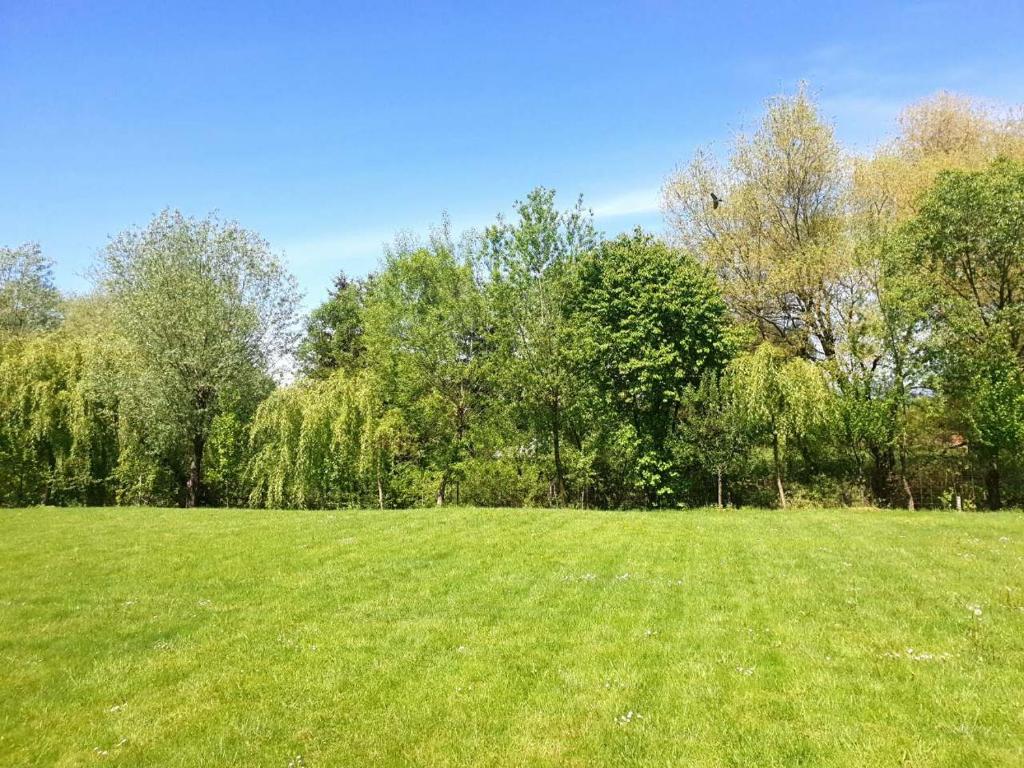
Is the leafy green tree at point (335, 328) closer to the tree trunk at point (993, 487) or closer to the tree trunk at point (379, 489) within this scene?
the tree trunk at point (379, 489)

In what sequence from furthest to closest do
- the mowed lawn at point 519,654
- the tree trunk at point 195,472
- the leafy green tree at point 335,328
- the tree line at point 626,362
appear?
the leafy green tree at point 335,328, the tree trunk at point 195,472, the tree line at point 626,362, the mowed lawn at point 519,654

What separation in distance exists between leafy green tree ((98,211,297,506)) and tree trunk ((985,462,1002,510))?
31.3 meters

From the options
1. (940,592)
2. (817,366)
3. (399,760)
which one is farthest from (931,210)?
(399,760)

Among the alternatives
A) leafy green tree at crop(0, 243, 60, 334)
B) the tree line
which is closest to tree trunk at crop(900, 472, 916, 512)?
the tree line

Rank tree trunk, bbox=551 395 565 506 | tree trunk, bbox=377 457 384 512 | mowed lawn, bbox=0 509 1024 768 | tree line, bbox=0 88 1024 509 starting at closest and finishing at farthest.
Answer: mowed lawn, bbox=0 509 1024 768, tree line, bbox=0 88 1024 509, tree trunk, bbox=551 395 565 506, tree trunk, bbox=377 457 384 512

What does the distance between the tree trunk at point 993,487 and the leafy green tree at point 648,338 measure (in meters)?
10.9

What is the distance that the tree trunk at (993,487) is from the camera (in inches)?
904

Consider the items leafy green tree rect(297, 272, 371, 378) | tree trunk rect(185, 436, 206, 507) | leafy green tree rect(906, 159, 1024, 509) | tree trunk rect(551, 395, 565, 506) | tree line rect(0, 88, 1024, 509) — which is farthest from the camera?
leafy green tree rect(297, 272, 371, 378)

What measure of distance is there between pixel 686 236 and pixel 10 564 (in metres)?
28.2

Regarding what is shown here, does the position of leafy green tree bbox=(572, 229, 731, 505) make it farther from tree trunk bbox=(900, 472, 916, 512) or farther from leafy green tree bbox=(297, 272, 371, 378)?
leafy green tree bbox=(297, 272, 371, 378)

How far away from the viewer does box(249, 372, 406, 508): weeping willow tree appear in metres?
24.7

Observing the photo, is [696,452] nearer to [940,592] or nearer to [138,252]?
[940,592]

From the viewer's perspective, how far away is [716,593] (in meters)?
9.74

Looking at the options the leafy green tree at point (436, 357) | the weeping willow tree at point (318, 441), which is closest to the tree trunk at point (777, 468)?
the leafy green tree at point (436, 357)
